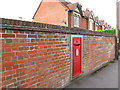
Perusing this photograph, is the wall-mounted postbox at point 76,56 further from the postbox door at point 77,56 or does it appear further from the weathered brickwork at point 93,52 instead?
the weathered brickwork at point 93,52

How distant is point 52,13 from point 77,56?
13.7 meters

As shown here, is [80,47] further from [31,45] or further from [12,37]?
[12,37]

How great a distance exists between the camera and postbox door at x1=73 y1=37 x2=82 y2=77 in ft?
12.7

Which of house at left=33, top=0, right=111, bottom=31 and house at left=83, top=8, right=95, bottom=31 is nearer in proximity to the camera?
house at left=33, top=0, right=111, bottom=31

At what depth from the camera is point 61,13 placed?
15.2 meters

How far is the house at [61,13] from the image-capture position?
14.8 meters

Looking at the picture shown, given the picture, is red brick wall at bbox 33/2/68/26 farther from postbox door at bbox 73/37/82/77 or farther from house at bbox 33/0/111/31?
postbox door at bbox 73/37/82/77

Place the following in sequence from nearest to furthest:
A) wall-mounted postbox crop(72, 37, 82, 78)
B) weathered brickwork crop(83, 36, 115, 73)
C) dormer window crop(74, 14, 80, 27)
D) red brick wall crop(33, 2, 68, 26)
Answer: wall-mounted postbox crop(72, 37, 82, 78)
weathered brickwork crop(83, 36, 115, 73)
red brick wall crop(33, 2, 68, 26)
dormer window crop(74, 14, 80, 27)

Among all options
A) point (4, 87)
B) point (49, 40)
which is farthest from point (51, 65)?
point (4, 87)

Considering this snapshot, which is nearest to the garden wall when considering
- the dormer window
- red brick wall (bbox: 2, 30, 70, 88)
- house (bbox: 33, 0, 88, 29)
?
red brick wall (bbox: 2, 30, 70, 88)

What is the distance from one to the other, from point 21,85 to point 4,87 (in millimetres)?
362

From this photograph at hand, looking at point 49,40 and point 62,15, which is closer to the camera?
point 49,40

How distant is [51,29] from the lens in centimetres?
286

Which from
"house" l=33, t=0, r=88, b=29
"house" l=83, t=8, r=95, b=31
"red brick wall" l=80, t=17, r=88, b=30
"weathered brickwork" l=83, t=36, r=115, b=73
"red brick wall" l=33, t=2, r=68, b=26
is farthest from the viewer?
"house" l=83, t=8, r=95, b=31
